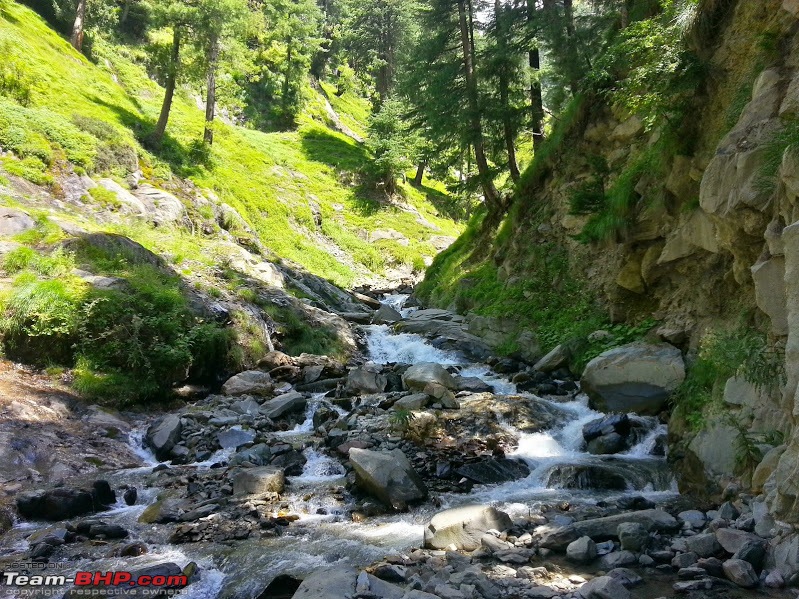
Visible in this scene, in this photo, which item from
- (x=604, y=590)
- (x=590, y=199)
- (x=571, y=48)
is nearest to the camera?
(x=604, y=590)

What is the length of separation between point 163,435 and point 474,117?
14445 mm

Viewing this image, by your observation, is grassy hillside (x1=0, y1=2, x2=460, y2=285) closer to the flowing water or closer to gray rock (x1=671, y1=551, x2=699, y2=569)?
the flowing water

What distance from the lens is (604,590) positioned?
5.13m

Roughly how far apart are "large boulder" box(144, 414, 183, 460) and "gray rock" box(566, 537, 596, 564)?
23.5 ft

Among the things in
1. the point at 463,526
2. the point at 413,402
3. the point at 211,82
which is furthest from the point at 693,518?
the point at 211,82

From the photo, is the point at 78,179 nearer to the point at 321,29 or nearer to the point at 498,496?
the point at 498,496

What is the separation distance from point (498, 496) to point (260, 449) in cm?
420

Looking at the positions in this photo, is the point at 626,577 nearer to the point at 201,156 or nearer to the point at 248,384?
the point at 248,384

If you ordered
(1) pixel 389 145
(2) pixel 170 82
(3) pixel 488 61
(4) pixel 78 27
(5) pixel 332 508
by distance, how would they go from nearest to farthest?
(5) pixel 332 508 < (3) pixel 488 61 < (2) pixel 170 82 < (4) pixel 78 27 < (1) pixel 389 145

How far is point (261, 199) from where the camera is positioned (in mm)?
32688

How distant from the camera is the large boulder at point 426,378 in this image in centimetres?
1272

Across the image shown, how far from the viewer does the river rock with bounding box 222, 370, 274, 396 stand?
13.5m

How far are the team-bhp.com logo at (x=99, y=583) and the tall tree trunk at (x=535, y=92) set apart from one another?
59.3 ft

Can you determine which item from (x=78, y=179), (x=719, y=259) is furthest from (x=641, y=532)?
(x=78, y=179)
